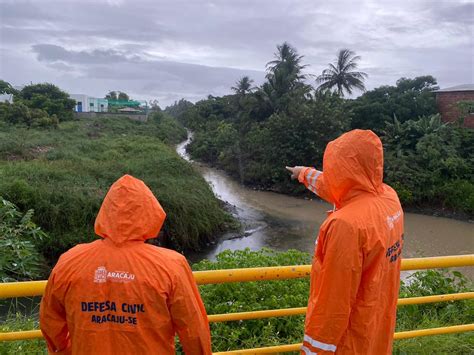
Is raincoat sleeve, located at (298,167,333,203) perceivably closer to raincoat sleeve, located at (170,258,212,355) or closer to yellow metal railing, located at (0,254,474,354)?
yellow metal railing, located at (0,254,474,354)

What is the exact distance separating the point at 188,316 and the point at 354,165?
0.96 meters

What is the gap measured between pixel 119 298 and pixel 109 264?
14 cm

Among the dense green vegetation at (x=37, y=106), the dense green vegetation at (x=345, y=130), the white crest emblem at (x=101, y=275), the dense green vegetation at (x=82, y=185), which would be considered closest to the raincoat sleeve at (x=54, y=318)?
the white crest emblem at (x=101, y=275)

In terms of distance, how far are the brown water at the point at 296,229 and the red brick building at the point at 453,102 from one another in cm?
677

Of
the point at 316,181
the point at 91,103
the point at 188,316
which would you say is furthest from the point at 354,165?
the point at 91,103

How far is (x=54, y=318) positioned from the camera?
1.87m

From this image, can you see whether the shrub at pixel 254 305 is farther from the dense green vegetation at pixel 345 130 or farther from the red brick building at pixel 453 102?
the red brick building at pixel 453 102

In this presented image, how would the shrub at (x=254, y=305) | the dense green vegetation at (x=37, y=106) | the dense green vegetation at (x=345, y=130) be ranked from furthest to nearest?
the dense green vegetation at (x=37, y=106), the dense green vegetation at (x=345, y=130), the shrub at (x=254, y=305)

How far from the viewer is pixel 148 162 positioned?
1892 centimetres

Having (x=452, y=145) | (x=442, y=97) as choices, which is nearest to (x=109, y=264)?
(x=452, y=145)

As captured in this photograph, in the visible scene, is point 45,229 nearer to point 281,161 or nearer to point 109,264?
point 109,264

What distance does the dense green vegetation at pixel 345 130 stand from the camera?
66.9 feet

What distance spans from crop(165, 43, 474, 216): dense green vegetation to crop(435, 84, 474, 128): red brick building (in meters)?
0.55

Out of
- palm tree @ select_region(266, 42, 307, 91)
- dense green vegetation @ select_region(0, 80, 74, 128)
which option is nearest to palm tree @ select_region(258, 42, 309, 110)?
palm tree @ select_region(266, 42, 307, 91)
